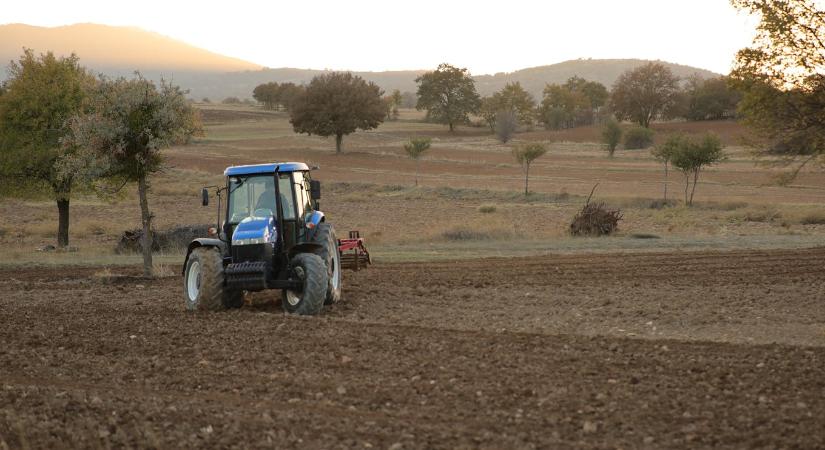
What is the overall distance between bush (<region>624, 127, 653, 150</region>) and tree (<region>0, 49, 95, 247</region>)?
62.6 m

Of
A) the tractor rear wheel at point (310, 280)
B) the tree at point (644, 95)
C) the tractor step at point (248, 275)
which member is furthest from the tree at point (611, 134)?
the tractor step at point (248, 275)

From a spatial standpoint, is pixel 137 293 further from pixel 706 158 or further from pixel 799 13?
pixel 706 158

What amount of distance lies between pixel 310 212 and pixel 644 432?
338 inches

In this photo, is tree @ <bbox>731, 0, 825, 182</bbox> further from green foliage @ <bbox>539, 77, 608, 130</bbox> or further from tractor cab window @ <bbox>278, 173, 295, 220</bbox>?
green foliage @ <bbox>539, 77, 608, 130</bbox>

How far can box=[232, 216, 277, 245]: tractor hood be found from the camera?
13.3 meters

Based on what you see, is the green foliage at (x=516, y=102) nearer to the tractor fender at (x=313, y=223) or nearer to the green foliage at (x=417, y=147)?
the green foliage at (x=417, y=147)

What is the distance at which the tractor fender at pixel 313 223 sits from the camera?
13891mm

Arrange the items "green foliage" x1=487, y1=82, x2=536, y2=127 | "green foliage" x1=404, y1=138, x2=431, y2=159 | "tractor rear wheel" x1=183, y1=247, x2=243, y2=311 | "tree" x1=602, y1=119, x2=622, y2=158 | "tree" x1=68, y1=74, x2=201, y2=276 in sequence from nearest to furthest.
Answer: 1. "tractor rear wheel" x1=183, y1=247, x2=243, y2=311
2. "tree" x1=68, y1=74, x2=201, y2=276
3. "green foliage" x1=404, y1=138, x2=431, y2=159
4. "tree" x1=602, y1=119, x2=622, y2=158
5. "green foliage" x1=487, y1=82, x2=536, y2=127

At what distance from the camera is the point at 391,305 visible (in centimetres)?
1493

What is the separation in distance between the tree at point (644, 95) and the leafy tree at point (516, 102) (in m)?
18.5

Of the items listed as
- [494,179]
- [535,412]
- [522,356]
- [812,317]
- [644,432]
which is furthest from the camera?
[494,179]

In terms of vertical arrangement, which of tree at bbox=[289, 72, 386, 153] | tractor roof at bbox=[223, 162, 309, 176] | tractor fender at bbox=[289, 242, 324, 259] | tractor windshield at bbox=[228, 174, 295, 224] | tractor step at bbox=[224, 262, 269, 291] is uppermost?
tree at bbox=[289, 72, 386, 153]

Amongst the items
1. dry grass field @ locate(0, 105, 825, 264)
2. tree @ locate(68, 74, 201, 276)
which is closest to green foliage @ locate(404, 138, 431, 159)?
dry grass field @ locate(0, 105, 825, 264)

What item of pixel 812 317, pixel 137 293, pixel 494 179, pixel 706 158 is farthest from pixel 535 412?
pixel 494 179
